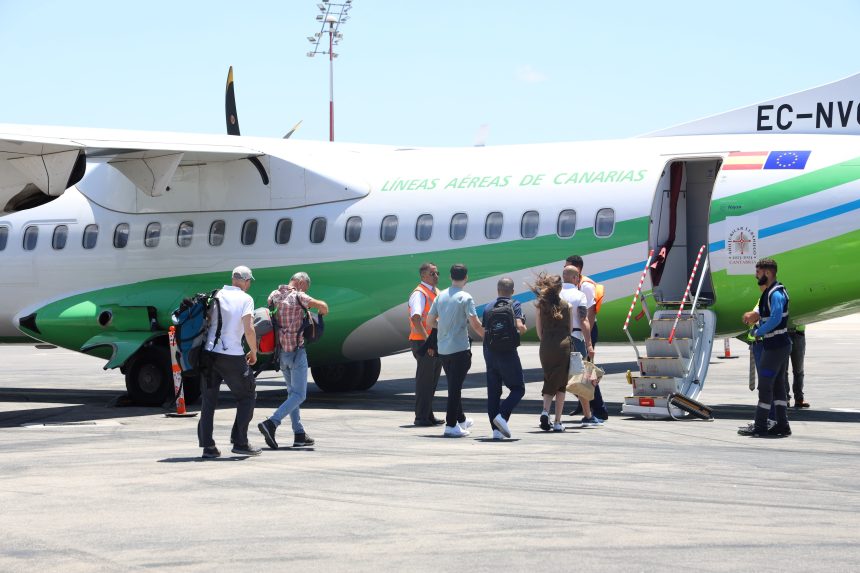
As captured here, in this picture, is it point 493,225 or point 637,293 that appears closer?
point 637,293

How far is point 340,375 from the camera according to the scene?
19.8 m

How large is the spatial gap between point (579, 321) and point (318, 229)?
5.29m

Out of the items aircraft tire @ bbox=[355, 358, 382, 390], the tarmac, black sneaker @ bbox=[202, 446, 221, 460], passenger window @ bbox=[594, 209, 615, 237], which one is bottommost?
the tarmac

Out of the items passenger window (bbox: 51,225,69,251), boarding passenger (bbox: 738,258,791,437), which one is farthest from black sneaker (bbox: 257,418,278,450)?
passenger window (bbox: 51,225,69,251)

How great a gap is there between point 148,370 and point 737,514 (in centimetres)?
1131

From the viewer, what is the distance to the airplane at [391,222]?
15141mm

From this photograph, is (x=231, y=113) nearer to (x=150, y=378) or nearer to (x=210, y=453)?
(x=150, y=378)

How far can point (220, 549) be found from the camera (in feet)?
24.9

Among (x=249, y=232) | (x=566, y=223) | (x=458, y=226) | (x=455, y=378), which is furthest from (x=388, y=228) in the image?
(x=455, y=378)

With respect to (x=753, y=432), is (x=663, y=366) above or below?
above

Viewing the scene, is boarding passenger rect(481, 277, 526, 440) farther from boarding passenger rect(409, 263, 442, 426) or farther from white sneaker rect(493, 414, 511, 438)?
boarding passenger rect(409, 263, 442, 426)

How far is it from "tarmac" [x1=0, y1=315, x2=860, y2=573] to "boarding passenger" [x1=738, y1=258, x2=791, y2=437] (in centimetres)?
24

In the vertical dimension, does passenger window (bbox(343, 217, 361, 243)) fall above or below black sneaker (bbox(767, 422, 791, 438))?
above

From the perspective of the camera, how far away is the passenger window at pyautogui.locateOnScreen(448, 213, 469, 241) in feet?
55.6
